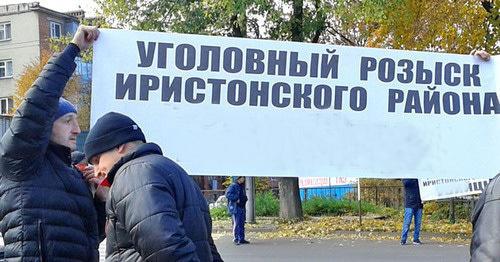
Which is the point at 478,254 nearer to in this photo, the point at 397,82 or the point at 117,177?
the point at 117,177

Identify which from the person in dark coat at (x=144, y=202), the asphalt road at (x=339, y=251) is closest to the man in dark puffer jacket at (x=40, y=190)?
the person in dark coat at (x=144, y=202)

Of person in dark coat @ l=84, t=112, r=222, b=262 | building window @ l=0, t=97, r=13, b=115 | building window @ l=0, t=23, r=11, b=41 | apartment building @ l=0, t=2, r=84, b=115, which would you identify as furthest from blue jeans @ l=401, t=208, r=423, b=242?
building window @ l=0, t=23, r=11, b=41

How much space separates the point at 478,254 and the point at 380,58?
2.53 metres

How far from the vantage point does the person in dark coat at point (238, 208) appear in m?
16.8

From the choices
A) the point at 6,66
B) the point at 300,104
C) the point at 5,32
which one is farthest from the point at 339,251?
the point at 5,32

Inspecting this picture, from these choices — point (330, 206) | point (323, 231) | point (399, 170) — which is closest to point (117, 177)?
point (399, 170)

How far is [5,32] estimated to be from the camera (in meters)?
60.8

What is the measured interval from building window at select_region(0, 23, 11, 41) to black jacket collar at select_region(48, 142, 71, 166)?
197ft

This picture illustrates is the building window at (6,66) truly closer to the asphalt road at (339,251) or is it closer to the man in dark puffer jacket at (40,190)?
the asphalt road at (339,251)

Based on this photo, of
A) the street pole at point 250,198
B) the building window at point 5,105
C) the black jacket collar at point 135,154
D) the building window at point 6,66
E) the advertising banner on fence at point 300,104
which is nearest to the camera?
the black jacket collar at point 135,154

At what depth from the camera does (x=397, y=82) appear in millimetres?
5273

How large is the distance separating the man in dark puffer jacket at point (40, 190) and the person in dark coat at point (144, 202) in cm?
34

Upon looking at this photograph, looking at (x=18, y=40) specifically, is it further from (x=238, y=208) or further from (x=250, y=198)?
(x=238, y=208)

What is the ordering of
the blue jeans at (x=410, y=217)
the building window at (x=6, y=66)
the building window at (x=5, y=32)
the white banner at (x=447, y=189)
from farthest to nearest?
the building window at (x=6, y=66), the building window at (x=5, y=32), the blue jeans at (x=410, y=217), the white banner at (x=447, y=189)
